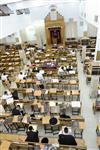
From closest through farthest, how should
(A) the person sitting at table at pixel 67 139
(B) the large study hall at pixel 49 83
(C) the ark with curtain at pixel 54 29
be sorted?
(A) the person sitting at table at pixel 67 139, (B) the large study hall at pixel 49 83, (C) the ark with curtain at pixel 54 29

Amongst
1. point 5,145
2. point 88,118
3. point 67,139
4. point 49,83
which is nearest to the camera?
point 67,139

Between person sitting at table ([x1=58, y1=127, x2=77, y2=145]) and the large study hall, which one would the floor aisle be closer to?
the large study hall

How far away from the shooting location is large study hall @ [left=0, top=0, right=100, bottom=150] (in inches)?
317

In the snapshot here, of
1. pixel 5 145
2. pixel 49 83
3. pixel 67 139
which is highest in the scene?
pixel 49 83

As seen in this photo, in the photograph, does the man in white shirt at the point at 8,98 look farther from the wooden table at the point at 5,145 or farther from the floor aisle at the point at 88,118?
the floor aisle at the point at 88,118

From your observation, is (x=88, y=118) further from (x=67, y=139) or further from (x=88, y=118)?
(x=67, y=139)

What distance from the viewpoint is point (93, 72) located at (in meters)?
10.4

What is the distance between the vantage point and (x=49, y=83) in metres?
12.4

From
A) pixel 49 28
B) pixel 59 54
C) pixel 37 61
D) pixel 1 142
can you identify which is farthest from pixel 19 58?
pixel 1 142

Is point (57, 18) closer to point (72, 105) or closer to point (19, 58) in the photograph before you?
point (19, 58)

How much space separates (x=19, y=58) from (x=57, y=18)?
7.35 metres

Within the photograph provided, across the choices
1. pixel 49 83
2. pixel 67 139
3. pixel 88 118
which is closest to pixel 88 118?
pixel 88 118

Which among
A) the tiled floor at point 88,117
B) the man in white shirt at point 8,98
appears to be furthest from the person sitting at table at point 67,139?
the man in white shirt at point 8,98

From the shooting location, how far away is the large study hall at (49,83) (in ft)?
26.5
